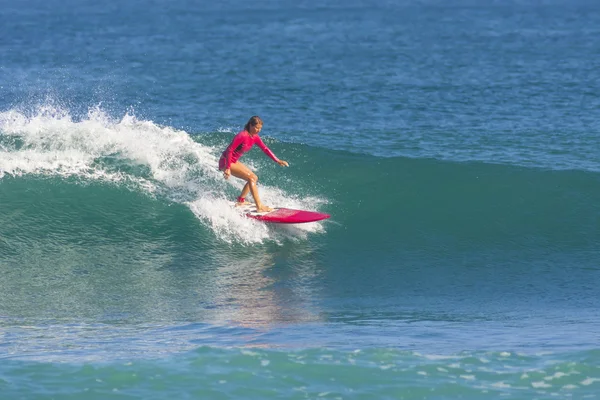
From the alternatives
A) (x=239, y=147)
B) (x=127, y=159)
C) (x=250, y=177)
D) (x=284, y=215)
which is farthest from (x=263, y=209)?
(x=127, y=159)

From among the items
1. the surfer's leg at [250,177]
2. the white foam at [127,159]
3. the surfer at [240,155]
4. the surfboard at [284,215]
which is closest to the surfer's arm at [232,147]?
the surfer at [240,155]

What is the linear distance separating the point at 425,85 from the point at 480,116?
4.81 metres

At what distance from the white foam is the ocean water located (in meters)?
0.04

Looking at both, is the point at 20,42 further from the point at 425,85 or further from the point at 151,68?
the point at 425,85

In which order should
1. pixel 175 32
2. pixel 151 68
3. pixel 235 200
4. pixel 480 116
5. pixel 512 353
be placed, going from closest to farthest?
pixel 512 353, pixel 235 200, pixel 480 116, pixel 151 68, pixel 175 32

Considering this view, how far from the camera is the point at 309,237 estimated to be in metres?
15.5

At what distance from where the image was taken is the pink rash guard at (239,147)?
15141 millimetres

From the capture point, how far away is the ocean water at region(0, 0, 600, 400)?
9961mm

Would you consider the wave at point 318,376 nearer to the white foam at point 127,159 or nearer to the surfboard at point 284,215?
the surfboard at point 284,215

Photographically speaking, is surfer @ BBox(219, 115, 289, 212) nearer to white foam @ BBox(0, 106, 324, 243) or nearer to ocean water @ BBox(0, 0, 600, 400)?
ocean water @ BBox(0, 0, 600, 400)

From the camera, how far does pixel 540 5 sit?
55.4 meters

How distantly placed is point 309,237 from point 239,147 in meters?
1.85

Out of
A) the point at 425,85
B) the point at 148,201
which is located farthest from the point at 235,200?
the point at 425,85

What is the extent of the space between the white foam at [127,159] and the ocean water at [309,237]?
4 cm
